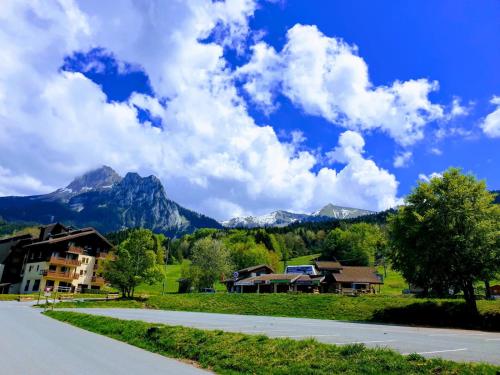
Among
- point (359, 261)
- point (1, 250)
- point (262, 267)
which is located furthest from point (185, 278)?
point (359, 261)

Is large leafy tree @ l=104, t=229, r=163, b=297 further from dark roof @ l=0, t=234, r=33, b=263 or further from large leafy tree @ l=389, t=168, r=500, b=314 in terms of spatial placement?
dark roof @ l=0, t=234, r=33, b=263

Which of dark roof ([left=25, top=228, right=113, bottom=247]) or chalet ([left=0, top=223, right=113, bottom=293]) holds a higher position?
dark roof ([left=25, top=228, right=113, bottom=247])

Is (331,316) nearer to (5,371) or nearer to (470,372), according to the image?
(470,372)

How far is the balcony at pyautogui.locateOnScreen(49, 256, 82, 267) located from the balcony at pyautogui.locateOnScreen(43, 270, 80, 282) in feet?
5.66

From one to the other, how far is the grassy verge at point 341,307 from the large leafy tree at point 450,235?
1.65 metres

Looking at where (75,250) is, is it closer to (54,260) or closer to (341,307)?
(54,260)

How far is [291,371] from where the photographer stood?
10.6 metres

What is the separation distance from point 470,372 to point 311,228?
191 metres

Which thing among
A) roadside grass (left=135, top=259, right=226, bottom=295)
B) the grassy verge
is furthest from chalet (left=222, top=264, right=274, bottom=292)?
the grassy verge

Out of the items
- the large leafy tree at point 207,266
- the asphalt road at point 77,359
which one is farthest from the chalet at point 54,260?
the asphalt road at point 77,359

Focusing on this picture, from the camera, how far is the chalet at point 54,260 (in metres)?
72.7

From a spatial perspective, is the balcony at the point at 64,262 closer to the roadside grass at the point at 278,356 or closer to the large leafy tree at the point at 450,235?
the roadside grass at the point at 278,356

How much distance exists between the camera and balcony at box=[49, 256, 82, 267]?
237 feet

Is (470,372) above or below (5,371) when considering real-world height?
above
